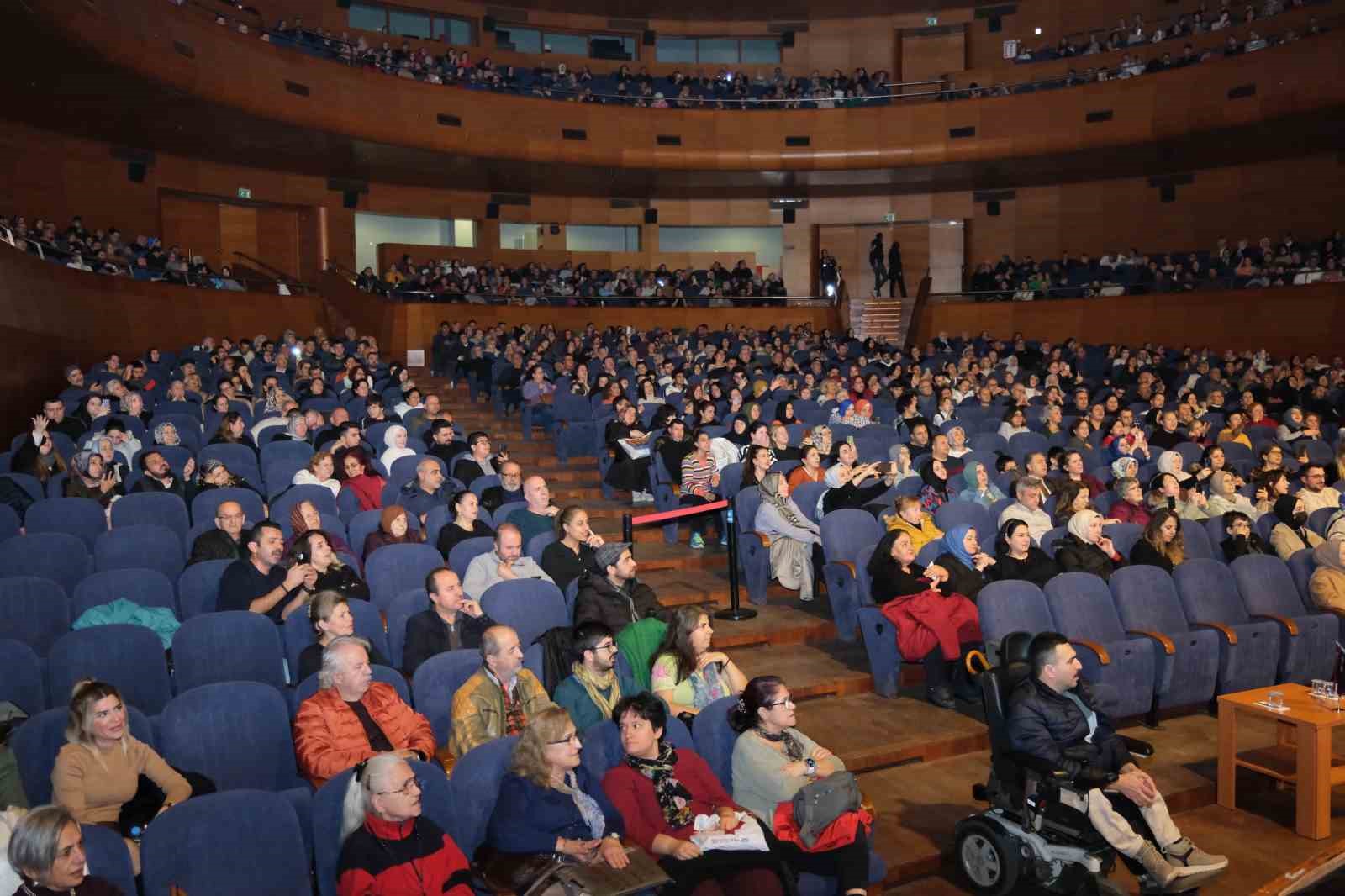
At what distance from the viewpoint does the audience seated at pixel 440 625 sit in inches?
161

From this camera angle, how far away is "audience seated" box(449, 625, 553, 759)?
3.51 metres

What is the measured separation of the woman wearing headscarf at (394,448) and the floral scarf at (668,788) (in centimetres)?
419

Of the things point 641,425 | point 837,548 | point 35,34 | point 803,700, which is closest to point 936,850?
point 803,700

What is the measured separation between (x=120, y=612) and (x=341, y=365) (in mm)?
7709

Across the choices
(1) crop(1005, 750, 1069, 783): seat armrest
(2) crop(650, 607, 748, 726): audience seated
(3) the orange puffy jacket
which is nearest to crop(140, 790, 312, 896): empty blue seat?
(3) the orange puffy jacket

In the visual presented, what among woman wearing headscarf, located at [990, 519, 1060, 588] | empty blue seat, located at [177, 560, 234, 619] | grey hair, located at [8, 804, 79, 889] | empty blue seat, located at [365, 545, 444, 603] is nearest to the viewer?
grey hair, located at [8, 804, 79, 889]

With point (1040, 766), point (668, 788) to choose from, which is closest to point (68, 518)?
point (668, 788)

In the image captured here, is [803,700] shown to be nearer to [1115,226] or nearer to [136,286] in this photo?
[136,286]

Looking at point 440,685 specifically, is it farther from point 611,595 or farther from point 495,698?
point 611,595

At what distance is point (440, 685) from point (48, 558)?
2412 mm

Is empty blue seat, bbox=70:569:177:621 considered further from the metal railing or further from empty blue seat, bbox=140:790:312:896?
the metal railing

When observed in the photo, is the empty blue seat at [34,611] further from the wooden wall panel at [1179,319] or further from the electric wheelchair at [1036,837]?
the wooden wall panel at [1179,319]

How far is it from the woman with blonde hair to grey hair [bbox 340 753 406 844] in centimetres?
55

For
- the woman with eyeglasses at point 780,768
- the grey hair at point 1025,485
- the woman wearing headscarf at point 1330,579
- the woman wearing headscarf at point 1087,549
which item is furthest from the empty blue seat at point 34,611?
the woman wearing headscarf at point 1330,579
